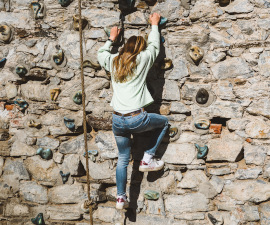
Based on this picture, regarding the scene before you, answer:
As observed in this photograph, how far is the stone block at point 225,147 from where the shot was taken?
288 cm

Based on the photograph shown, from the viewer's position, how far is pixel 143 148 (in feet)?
10.1

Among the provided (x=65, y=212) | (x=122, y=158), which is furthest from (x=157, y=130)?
(x=65, y=212)

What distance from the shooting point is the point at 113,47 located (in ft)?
10.1

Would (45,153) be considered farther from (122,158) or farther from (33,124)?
(122,158)

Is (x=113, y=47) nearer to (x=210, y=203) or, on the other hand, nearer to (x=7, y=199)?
(x=210, y=203)

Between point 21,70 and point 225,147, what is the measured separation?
2.16 m

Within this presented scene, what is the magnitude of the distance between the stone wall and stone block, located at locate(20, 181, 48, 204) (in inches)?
0.4

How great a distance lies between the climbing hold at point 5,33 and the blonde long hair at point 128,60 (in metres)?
→ 1.30

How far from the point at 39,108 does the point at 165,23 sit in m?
1.53

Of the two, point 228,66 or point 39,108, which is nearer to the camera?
point 228,66

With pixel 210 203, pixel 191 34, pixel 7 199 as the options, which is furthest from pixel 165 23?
pixel 7 199

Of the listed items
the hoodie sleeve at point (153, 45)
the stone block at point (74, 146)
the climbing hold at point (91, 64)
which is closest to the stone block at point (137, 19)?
the hoodie sleeve at point (153, 45)

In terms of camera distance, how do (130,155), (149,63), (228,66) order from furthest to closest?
(130,155), (228,66), (149,63)

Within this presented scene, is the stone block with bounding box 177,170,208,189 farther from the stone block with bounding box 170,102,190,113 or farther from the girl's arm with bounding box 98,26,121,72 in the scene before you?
the girl's arm with bounding box 98,26,121,72
